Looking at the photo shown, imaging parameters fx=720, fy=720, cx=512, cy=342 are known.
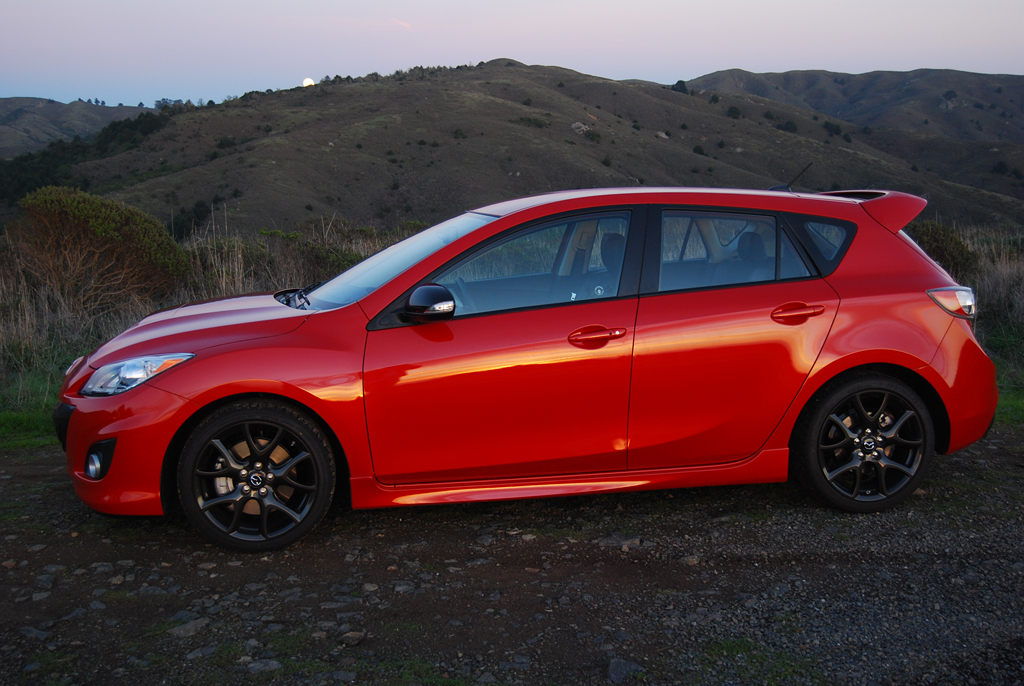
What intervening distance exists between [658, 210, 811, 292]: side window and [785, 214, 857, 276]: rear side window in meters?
0.09

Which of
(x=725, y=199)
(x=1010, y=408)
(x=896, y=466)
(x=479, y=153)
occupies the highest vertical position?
(x=479, y=153)

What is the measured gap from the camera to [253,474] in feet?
11.2

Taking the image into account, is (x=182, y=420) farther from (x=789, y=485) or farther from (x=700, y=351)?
(x=789, y=485)

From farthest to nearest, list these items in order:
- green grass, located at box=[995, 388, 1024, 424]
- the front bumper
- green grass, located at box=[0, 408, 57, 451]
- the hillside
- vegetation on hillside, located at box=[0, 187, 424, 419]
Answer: the hillside
vegetation on hillside, located at box=[0, 187, 424, 419]
green grass, located at box=[995, 388, 1024, 424]
green grass, located at box=[0, 408, 57, 451]
the front bumper

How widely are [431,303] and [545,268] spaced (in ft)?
2.61

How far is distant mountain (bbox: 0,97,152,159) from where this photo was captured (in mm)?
124894

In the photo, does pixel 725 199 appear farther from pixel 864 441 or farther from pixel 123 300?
pixel 123 300

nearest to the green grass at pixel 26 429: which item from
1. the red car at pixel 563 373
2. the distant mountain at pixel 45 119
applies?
the red car at pixel 563 373

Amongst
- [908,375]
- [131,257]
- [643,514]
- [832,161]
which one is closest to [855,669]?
[643,514]

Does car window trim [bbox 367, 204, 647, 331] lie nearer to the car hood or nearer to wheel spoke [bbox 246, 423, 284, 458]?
the car hood

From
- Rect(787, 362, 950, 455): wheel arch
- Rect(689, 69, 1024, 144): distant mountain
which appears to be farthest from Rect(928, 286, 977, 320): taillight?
Rect(689, 69, 1024, 144): distant mountain

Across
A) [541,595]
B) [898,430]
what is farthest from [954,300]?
[541,595]

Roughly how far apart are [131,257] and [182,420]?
9.16 meters

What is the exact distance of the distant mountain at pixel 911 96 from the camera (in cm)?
13700
